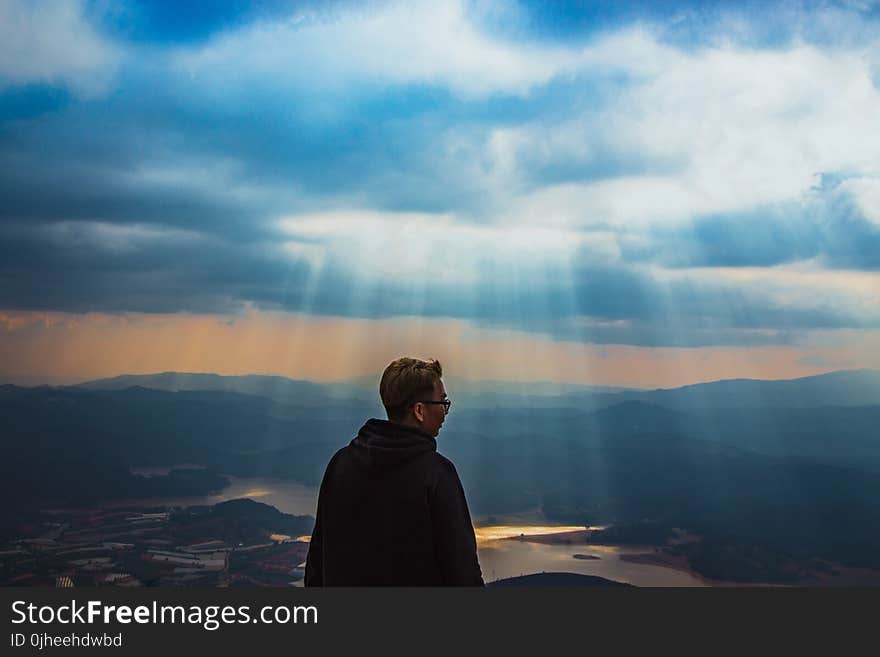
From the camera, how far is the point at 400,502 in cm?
230

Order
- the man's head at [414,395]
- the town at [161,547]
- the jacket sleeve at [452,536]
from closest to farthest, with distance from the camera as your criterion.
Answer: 1. the jacket sleeve at [452,536]
2. the man's head at [414,395]
3. the town at [161,547]

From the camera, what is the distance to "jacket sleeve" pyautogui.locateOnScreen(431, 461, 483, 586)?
2264 mm

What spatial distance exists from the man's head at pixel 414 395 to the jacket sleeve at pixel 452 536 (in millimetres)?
185

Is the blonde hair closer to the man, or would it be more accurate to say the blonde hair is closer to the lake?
the man

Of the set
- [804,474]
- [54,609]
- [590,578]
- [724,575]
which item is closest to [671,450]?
[804,474]

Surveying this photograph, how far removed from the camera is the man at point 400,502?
2277 mm

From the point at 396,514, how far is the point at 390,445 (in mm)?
201

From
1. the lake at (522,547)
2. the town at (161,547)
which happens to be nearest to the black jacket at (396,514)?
the lake at (522,547)

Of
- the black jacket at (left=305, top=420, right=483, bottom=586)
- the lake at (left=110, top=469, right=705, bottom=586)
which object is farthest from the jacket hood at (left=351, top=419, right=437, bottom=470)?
the lake at (left=110, top=469, right=705, bottom=586)

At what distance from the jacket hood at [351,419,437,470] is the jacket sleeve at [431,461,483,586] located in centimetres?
10

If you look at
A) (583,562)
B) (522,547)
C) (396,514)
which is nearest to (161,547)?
(522,547)

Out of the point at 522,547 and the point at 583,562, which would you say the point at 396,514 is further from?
the point at 522,547

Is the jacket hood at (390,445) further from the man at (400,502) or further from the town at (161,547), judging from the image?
the town at (161,547)

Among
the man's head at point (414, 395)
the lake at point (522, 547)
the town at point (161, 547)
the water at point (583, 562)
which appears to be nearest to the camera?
the man's head at point (414, 395)
